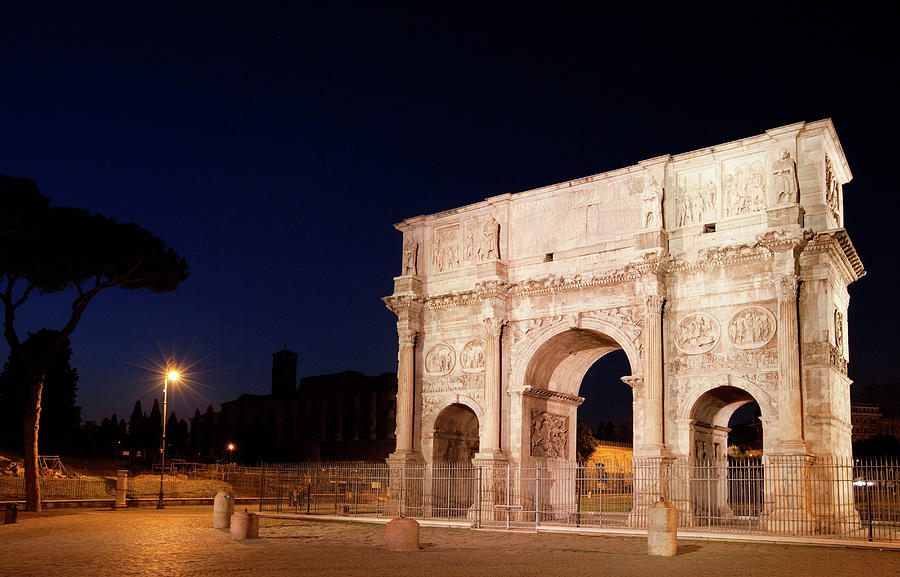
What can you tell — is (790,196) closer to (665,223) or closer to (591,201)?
(665,223)

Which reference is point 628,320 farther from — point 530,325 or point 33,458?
point 33,458

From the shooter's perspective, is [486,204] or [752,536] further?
[486,204]

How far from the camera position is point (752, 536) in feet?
52.3

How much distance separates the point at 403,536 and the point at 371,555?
955mm

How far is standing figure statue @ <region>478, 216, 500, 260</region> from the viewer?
2355cm

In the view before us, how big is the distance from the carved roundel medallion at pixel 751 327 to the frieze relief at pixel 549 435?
6.12 m

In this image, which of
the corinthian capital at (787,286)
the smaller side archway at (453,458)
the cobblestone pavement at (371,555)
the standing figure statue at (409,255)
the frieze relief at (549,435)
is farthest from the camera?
the standing figure statue at (409,255)

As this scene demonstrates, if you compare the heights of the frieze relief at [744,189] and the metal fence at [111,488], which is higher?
the frieze relief at [744,189]

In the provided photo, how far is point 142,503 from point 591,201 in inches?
689

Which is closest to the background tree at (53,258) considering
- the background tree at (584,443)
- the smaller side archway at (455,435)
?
the smaller side archway at (455,435)

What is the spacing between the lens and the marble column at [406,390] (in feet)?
79.4

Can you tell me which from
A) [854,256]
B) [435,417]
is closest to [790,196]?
[854,256]

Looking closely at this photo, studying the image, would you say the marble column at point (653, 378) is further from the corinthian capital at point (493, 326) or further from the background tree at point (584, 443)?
the background tree at point (584, 443)

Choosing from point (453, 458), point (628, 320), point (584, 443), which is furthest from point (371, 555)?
point (584, 443)
